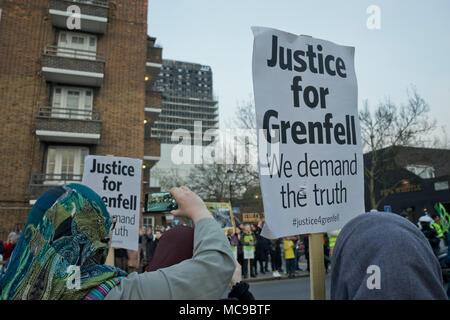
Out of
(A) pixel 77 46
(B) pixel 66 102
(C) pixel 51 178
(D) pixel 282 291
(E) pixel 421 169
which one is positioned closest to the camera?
(D) pixel 282 291

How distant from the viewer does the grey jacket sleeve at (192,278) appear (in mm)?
1066

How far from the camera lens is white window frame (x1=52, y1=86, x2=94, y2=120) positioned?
17.1m

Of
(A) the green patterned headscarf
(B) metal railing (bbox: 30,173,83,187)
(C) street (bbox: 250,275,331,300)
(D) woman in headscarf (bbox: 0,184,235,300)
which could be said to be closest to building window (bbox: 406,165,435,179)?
(C) street (bbox: 250,275,331,300)

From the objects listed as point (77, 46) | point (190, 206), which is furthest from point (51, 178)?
point (190, 206)

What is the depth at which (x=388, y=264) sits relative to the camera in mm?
1125

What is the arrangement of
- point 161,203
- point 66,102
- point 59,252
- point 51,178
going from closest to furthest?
point 59,252
point 161,203
point 51,178
point 66,102

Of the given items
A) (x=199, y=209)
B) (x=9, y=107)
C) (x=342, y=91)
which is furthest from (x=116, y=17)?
(x=199, y=209)

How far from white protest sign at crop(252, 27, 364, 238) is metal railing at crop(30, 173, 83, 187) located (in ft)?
50.3

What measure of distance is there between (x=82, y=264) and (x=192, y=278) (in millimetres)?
366

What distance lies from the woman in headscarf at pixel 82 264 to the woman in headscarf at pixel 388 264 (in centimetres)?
47

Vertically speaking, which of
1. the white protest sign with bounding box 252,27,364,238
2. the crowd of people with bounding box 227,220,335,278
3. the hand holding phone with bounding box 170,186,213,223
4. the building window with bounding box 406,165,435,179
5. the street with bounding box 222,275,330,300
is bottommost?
the street with bounding box 222,275,330,300

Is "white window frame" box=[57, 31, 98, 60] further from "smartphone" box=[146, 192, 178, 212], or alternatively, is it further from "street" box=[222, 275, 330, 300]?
"smartphone" box=[146, 192, 178, 212]

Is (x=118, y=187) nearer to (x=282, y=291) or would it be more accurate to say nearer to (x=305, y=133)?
(x=305, y=133)

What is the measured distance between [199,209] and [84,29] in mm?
19769
